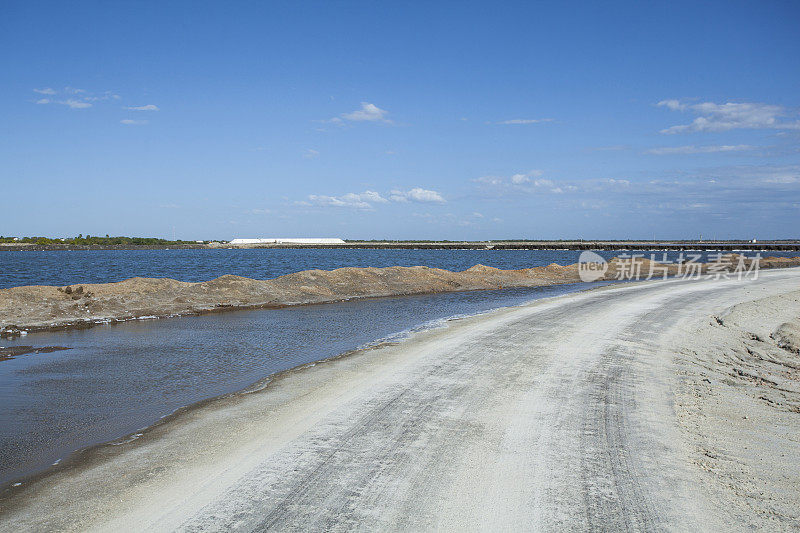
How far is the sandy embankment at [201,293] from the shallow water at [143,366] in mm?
1537

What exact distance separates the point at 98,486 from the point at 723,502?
262 inches

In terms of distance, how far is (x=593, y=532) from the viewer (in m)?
4.82

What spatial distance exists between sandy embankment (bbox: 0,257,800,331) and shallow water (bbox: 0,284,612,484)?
60.5 inches

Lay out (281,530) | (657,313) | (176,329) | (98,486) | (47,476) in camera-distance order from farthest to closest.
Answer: (657,313) < (176,329) < (47,476) < (98,486) < (281,530)

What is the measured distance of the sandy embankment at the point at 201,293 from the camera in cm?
1928

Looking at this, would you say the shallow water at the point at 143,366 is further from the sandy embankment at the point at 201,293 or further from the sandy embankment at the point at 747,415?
the sandy embankment at the point at 747,415

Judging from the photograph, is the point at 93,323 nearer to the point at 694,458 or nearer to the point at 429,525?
the point at 429,525

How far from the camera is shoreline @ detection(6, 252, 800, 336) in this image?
1914 centimetres

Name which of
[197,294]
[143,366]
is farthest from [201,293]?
[143,366]

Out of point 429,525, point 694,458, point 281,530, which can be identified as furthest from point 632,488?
point 281,530

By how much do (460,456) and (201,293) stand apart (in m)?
21.0

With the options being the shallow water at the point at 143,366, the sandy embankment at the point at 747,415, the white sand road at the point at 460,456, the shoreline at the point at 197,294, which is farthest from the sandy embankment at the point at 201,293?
the sandy embankment at the point at 747,415

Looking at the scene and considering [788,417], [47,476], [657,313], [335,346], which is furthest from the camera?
[657,313]

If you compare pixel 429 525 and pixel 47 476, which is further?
pixel 47 476
